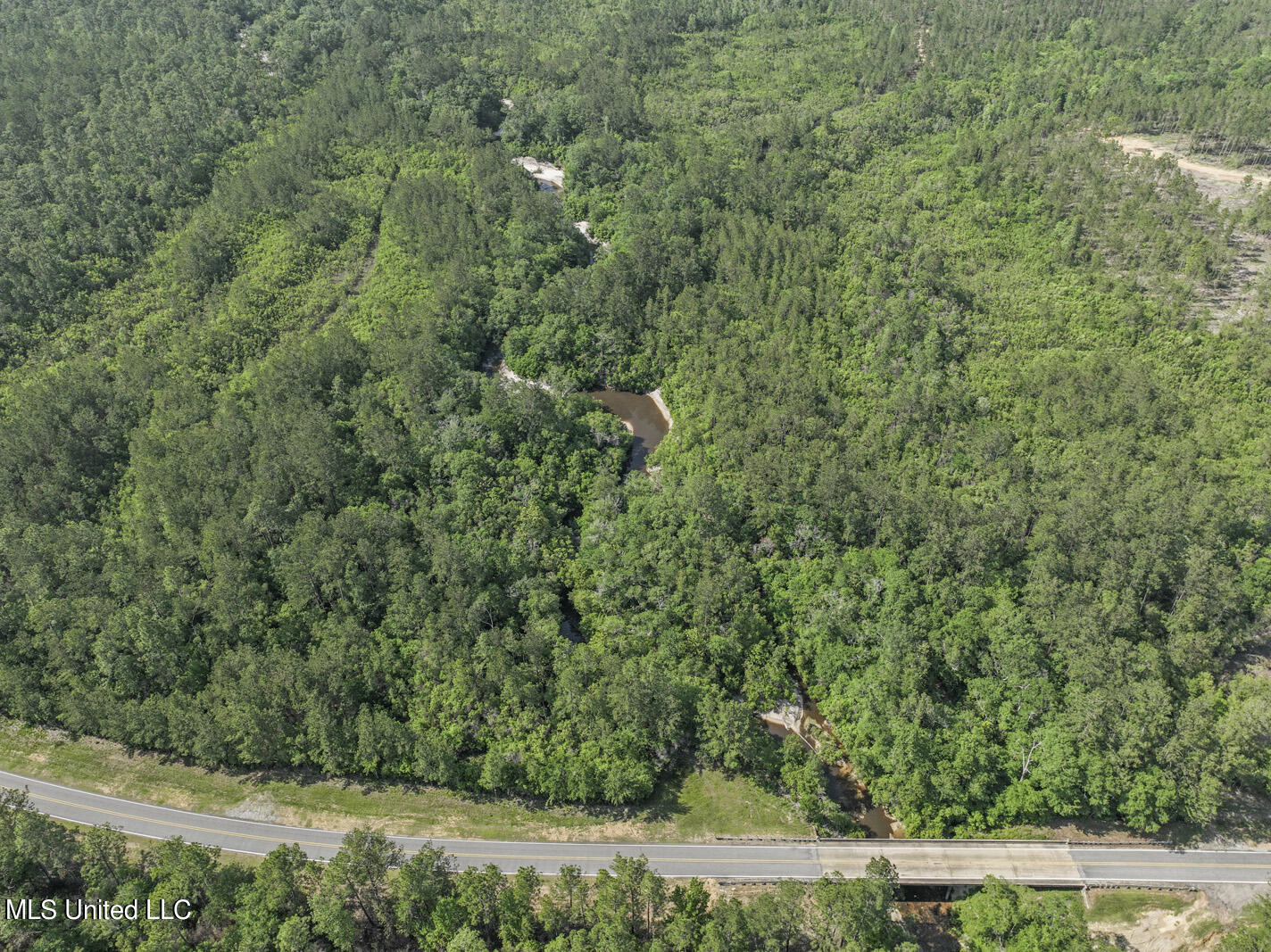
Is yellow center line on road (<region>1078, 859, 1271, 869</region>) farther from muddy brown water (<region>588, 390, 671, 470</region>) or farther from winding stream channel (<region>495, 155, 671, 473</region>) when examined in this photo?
muddy brown water (<region>588, 390, 671, 470</region>)

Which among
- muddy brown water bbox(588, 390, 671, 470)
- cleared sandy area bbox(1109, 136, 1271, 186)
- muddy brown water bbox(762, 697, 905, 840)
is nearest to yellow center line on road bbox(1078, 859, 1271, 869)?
muddy brown water bbox(762, 697, 905, 840)

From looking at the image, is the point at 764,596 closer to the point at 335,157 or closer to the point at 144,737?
the point at 144,737

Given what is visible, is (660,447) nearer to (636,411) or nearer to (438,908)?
(636,411)

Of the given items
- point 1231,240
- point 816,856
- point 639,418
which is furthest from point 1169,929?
point 1231,240

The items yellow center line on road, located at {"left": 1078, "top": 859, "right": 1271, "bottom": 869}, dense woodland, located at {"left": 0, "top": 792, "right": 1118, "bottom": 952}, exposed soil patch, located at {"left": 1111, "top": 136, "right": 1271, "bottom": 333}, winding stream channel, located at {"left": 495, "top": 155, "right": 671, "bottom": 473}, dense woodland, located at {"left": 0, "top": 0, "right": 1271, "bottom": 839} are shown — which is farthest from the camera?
winding stream channel, located at {"left": 495, "top": 155, "right": 671, "bottom": 473}

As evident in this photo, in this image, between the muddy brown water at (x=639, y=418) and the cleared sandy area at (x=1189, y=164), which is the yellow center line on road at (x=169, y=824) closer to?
the muddy brown water at (x=639, y=418)
